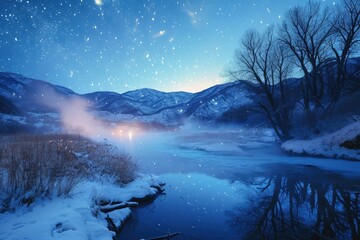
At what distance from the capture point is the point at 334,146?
1623 cm

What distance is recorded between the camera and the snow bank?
1474 centimetres

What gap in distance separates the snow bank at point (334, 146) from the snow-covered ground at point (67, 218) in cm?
1498

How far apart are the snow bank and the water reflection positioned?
4.74 meters

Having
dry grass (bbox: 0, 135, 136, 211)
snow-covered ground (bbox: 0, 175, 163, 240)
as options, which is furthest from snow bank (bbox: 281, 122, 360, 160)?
dry grass (bbox: 0, 135, 136, 211)

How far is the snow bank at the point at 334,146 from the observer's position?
1474 centimetres

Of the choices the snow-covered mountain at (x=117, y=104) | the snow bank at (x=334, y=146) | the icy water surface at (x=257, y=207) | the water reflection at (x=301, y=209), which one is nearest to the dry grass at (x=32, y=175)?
the icy water surface at (x=257, y=207)

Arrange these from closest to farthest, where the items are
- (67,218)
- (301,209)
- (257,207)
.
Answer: (67,218), (301,209), (257,207)

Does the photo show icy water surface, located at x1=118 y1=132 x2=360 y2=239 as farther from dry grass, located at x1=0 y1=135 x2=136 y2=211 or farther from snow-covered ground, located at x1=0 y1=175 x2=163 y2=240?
dry grass, located at x1=0 y1=135 x2=136 y2=211

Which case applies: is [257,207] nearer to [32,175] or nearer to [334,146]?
[32,175]

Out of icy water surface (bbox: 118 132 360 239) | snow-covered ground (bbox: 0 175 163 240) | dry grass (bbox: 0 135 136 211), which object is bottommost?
icy water surface (bbox: 118 132 360 239)

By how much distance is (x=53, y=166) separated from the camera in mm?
7148

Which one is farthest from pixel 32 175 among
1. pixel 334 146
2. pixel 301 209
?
pixel 334 146

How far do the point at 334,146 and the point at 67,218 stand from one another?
18136 millimetres

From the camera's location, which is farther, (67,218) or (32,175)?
(32,175)
